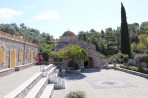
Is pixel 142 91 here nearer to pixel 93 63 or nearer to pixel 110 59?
pixel 93 63

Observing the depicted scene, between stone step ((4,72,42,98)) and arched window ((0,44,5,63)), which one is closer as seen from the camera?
stone step ((4,72,42,98))

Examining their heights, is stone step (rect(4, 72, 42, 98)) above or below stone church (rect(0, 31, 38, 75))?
below

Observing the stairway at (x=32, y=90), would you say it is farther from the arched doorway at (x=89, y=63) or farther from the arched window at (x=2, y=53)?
the arched doorway at (x=89, y=63)

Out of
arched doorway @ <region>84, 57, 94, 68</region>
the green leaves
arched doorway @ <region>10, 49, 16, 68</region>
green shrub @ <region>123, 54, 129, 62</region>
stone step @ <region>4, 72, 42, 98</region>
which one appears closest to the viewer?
stone step @ <region>4, 72, 42, 98</region>

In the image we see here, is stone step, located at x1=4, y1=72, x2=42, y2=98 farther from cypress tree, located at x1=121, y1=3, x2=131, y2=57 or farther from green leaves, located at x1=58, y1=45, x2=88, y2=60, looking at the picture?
cypress tree, located at x1=121, y1=3, x2=131, y2=57

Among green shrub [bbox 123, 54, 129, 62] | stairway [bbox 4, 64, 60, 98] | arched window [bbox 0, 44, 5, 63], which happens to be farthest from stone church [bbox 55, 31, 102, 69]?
arched window [bbox 0, 44, 5, 63]

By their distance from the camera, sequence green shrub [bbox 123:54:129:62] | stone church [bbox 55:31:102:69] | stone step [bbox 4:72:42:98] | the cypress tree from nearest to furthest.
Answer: stone step [bbox 4:72:42:98] → stone church [bbox 55:31:102:69] → green shrub [bbox 123:54:129:62] → the cypress tree

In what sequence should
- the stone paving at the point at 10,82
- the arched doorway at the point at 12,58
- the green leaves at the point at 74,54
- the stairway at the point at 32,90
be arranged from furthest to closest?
1. the green leaves at the point at 74,54
2. the arched doorway at the point at 12,58
3. the stone paving at the point at 10,82
4. the stairway at the point at 32,90

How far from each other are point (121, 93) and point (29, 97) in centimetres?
932

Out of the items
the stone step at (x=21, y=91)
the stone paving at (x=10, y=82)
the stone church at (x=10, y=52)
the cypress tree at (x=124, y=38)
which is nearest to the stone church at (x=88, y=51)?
the cypress tree at (x=124, y=38)

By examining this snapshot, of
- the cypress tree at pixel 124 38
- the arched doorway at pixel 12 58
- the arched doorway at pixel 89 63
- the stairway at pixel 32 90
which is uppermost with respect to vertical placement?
the cypress tree at pixel 124 38

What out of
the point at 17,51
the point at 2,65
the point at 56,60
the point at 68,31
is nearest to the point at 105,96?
the point at 2,65

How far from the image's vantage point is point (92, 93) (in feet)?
55.5

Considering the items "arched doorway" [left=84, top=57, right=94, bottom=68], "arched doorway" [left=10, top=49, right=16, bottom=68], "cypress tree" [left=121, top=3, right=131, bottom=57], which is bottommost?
"arched doorway" [left=84, top=57, right=94, bottom=68]
